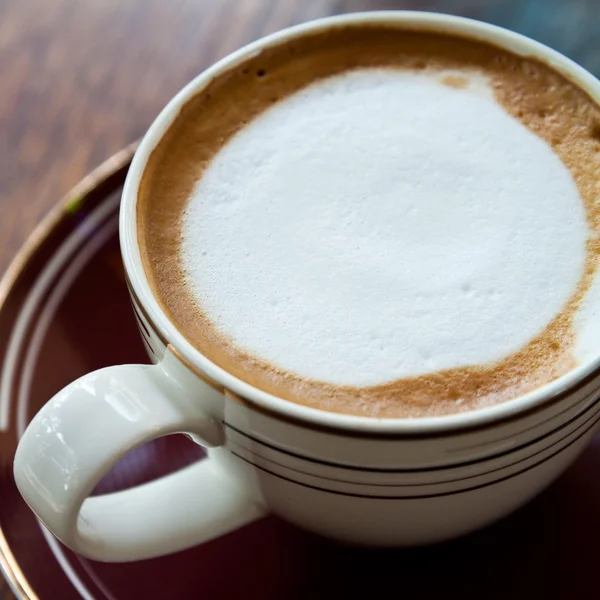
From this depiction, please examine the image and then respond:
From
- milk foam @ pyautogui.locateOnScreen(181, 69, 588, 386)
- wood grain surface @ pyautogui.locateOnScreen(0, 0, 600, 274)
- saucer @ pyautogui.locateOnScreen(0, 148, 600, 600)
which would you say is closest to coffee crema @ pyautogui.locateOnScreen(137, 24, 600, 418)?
milk foam @ pyautogui.locateOnScreen(181, 69, 588, 386)

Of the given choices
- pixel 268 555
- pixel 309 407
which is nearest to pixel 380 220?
pixel 309 407

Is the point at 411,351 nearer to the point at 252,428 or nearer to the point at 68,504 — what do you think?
the point at 252,428

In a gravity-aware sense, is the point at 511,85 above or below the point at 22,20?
below

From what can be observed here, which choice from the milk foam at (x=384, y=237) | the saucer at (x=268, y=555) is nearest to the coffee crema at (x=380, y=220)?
the milk foam at (x=384, y=237)

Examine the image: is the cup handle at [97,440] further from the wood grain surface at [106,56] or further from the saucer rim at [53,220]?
the wood grain surface at [106,56]

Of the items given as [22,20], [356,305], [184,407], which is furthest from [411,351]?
[22,20]

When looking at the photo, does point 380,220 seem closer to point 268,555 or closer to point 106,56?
point 268,555

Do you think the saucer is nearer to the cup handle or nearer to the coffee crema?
the cup handle
